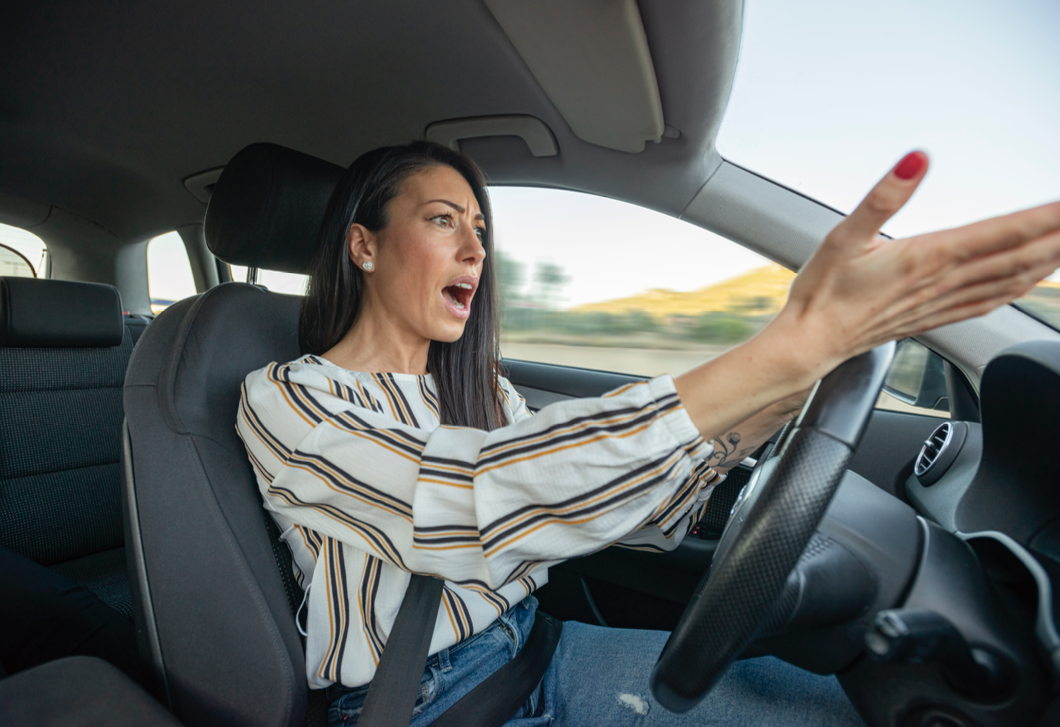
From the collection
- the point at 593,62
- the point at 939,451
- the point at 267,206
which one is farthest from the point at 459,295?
the point at 939,451

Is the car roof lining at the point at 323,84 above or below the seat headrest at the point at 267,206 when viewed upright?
above

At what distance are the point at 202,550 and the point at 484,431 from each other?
50 cm

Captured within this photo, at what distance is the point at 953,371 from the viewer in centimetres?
128

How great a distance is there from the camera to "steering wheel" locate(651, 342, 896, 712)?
19.7 inches

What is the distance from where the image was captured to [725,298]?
1.53m

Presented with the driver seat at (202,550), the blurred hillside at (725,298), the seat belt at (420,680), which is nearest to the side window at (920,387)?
the blurred hillside at (725,298)

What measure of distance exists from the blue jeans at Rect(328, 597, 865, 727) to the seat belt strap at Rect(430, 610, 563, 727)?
14 mm

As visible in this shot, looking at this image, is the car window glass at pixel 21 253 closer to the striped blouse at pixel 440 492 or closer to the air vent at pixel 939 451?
the striped blouse at pixel 440 492

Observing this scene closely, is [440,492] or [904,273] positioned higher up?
[904,273]

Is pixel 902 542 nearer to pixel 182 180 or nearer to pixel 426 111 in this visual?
pixel 426 111

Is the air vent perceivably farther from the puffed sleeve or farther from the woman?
the puffed sleeve

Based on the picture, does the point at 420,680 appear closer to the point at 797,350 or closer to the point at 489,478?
the point at 489,478

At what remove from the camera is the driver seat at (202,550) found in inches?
34.2

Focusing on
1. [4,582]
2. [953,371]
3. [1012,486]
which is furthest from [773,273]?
[4,582]
